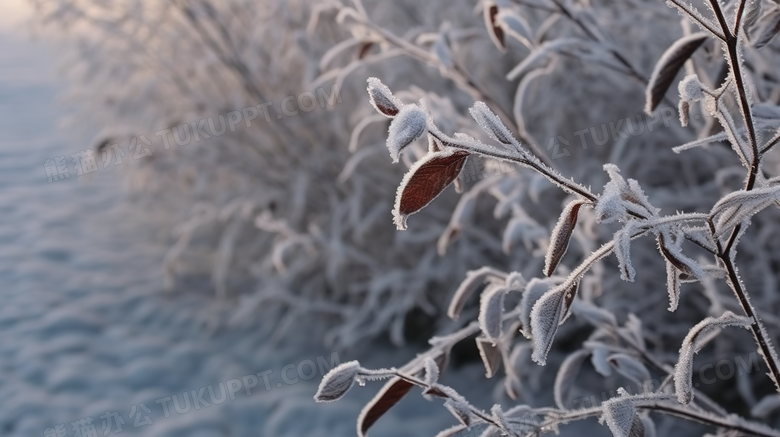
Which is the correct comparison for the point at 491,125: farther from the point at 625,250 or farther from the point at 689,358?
the point at 689,358

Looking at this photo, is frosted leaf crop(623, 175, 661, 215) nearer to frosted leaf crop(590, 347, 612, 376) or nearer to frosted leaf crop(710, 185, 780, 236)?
frosted leaf crop(710, 185, 780, 236)

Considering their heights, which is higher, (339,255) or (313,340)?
(339,255)

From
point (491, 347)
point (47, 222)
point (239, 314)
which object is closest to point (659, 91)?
point (491, 347)

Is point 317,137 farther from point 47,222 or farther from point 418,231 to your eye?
point 47,222

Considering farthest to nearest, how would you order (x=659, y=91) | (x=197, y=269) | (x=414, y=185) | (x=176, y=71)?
(x=197, y=269) → (x=176, y=71) → (x=659, y=91) → (x=414, y=185)

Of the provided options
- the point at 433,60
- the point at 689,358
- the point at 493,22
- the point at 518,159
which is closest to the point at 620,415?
the point at 689,358

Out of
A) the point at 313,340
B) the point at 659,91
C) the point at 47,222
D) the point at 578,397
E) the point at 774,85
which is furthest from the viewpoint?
the point at 47,222

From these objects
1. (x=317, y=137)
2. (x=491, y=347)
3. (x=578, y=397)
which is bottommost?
(x=578, y=397)
